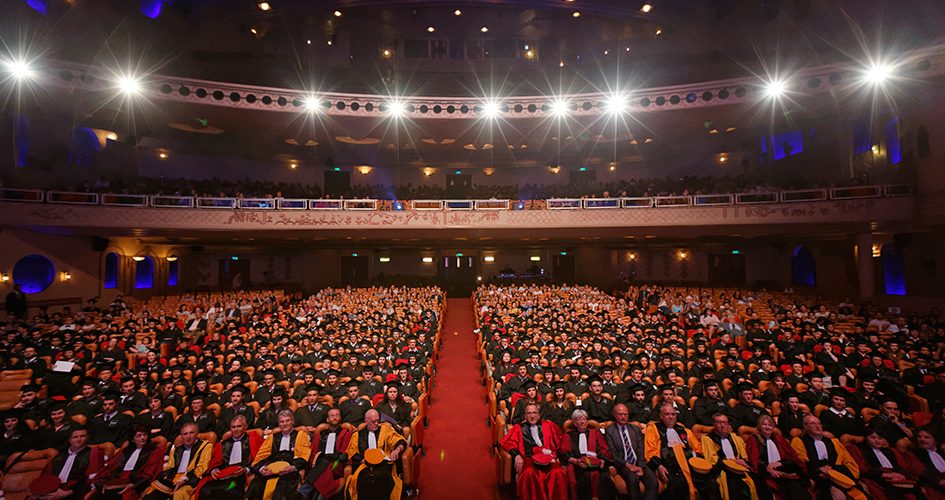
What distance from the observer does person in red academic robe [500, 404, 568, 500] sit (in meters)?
5.10

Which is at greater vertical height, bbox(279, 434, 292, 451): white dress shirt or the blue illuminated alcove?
the blue illuminated alcove

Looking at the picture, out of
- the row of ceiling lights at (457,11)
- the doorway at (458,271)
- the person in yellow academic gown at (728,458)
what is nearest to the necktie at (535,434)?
the person in yellow academic gown at (728,458)

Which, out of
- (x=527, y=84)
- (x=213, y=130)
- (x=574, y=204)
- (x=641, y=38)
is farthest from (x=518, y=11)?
(x=213, y=130)

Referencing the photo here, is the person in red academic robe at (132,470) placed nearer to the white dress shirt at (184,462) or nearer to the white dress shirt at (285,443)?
the white dress shirt at (184,462)

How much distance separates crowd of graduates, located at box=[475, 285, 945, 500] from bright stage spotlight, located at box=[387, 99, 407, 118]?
11.7 metres

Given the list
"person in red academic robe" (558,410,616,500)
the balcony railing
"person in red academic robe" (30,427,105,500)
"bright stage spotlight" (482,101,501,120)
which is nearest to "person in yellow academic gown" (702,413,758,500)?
"person in red academic robe" (558,410,616,500)

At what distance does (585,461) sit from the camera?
5.17 m

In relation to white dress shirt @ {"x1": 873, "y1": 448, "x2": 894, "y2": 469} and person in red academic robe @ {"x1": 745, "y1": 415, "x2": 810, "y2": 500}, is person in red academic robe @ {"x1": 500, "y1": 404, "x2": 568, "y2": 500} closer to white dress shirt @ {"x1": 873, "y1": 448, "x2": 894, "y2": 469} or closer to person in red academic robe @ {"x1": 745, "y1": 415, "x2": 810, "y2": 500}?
person in red academic robe @ {"x1": 745, "y1": 415, "x2": 810, "y2": 500}

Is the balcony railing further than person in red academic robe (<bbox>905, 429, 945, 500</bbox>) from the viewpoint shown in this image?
Yes

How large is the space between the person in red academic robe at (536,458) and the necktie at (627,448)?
80 centimetres

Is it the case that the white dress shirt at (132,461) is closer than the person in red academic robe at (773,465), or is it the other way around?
the person in red academic robe at (773,465)

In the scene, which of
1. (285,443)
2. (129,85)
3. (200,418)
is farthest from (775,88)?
(129,85)

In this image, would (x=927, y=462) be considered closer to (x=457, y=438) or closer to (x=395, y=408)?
(x=457, y=438)

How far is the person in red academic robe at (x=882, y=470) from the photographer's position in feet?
15.2
